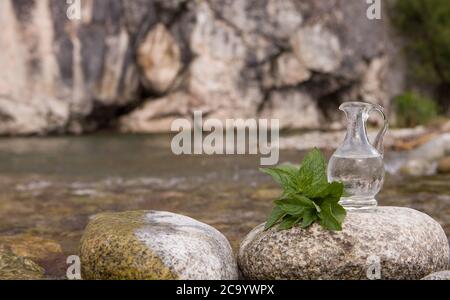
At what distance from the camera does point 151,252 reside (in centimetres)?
421

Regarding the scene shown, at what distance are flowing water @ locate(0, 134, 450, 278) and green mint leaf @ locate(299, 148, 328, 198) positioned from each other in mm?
1992

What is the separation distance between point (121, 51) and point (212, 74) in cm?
265

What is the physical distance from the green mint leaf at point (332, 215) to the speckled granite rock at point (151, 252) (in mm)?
706

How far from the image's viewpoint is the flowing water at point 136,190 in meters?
7.06

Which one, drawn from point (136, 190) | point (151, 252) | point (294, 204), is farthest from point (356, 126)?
point (136, 190)

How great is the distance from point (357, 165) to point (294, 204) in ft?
1.69

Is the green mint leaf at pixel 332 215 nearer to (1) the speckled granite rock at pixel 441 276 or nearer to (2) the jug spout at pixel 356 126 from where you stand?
(2) the jug spout at pixel 356 126

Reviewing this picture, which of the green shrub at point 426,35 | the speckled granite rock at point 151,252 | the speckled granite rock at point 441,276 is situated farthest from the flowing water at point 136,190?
the green shrub at point 426,35

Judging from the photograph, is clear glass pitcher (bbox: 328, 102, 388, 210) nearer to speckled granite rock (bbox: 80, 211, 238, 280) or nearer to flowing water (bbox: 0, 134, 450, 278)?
speckled granite rock (bbox: 80, 211, 238, 280)

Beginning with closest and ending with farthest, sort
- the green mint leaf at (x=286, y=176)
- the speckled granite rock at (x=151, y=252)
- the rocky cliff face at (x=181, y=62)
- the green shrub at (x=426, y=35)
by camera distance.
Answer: the speckled granite rock at (x=151, y=252), the green mint leaf at (x=286, y=176), the rocky cliff face at (x=181, y=62), the green shrub at (x=426, y=35)

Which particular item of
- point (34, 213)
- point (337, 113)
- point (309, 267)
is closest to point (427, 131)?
point (337, 113)

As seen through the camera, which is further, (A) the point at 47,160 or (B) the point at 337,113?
(B) the point at 337,113

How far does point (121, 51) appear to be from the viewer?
60.6 feet

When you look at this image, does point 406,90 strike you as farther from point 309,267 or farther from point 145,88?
point 309,267
